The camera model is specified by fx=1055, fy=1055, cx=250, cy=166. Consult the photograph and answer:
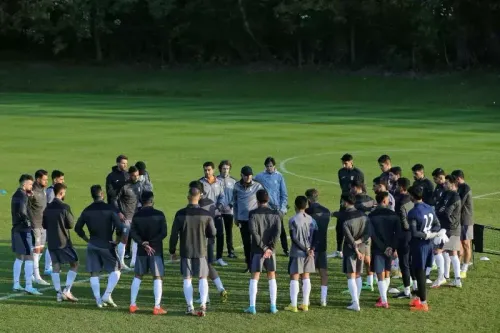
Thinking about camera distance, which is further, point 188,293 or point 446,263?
point 446,263

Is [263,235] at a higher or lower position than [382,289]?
higher

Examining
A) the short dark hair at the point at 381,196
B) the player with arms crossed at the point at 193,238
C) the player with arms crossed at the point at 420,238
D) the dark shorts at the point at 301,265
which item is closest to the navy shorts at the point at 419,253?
the player with arms crossed at the point at 420,238

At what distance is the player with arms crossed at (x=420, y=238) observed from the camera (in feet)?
53.9

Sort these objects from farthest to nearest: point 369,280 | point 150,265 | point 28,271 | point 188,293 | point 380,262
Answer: point 369,280, point 28,271, point 380,262, point 150,265, point 188,293

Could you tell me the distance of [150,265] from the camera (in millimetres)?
16094

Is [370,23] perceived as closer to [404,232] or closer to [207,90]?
[207,90]

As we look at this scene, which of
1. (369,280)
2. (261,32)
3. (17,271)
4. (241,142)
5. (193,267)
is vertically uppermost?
(261,32)

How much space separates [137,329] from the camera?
15.2m

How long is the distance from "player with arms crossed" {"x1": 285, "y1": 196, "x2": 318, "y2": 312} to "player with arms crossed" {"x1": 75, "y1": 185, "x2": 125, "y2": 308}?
8.89 feet

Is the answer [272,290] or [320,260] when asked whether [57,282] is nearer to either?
[272,290]

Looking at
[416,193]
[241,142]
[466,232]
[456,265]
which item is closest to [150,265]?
[416,193]

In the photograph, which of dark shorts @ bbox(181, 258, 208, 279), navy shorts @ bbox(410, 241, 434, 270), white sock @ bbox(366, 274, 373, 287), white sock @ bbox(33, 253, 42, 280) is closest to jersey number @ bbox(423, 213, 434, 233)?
navy shorts @ bbox(410, 241, 434, 270)

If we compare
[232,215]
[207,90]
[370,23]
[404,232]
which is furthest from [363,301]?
[370,23]

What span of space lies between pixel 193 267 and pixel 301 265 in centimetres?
166
